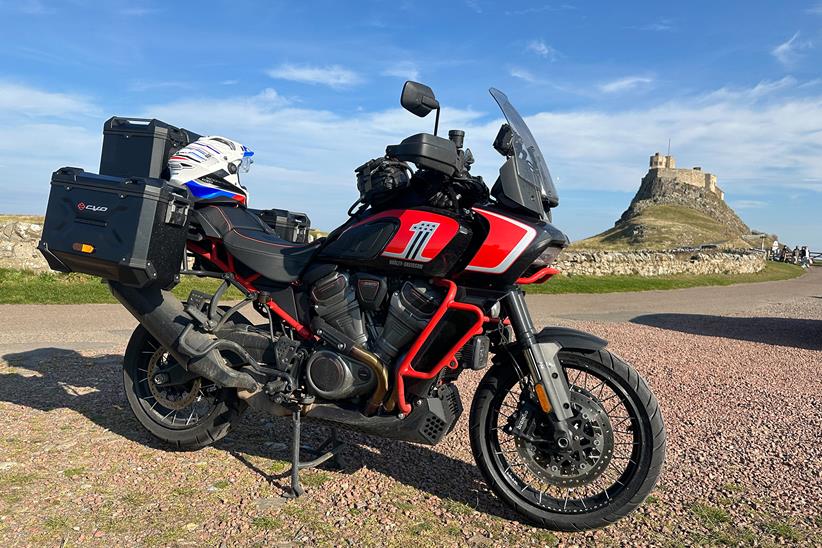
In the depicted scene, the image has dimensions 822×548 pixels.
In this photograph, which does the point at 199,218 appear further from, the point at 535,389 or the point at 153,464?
the point at 535,389

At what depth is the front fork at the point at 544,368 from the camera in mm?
3223

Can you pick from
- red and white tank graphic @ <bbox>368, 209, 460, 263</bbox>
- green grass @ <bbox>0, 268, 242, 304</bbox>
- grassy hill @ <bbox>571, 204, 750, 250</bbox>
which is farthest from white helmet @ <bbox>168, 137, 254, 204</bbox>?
grassy hill @ <bbox>571, 204, 750, 250</bbox>

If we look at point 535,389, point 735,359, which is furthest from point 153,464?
point 735,359

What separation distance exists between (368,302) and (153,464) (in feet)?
5.67

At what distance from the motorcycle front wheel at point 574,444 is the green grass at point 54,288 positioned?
8.99m

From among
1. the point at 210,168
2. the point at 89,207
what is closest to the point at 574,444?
the point at 210,168

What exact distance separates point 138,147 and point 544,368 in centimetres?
296

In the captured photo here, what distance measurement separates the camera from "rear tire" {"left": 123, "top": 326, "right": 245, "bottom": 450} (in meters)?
4.07

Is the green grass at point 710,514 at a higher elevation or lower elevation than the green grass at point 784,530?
lower

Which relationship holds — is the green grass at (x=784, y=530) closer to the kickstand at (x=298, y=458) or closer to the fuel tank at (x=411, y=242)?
the fuel tank at (x=411, y=242)

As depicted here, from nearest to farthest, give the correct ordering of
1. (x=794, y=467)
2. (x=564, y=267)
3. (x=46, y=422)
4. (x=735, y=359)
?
(x=794, y=467) < (x=46, y=422) < (x=735, y=359) < (x=564, y=267)

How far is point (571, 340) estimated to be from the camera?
3.30 meters

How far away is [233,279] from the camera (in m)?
3.92

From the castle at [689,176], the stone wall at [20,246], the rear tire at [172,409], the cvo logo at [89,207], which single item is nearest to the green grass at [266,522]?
the rear tire at [172,409]
